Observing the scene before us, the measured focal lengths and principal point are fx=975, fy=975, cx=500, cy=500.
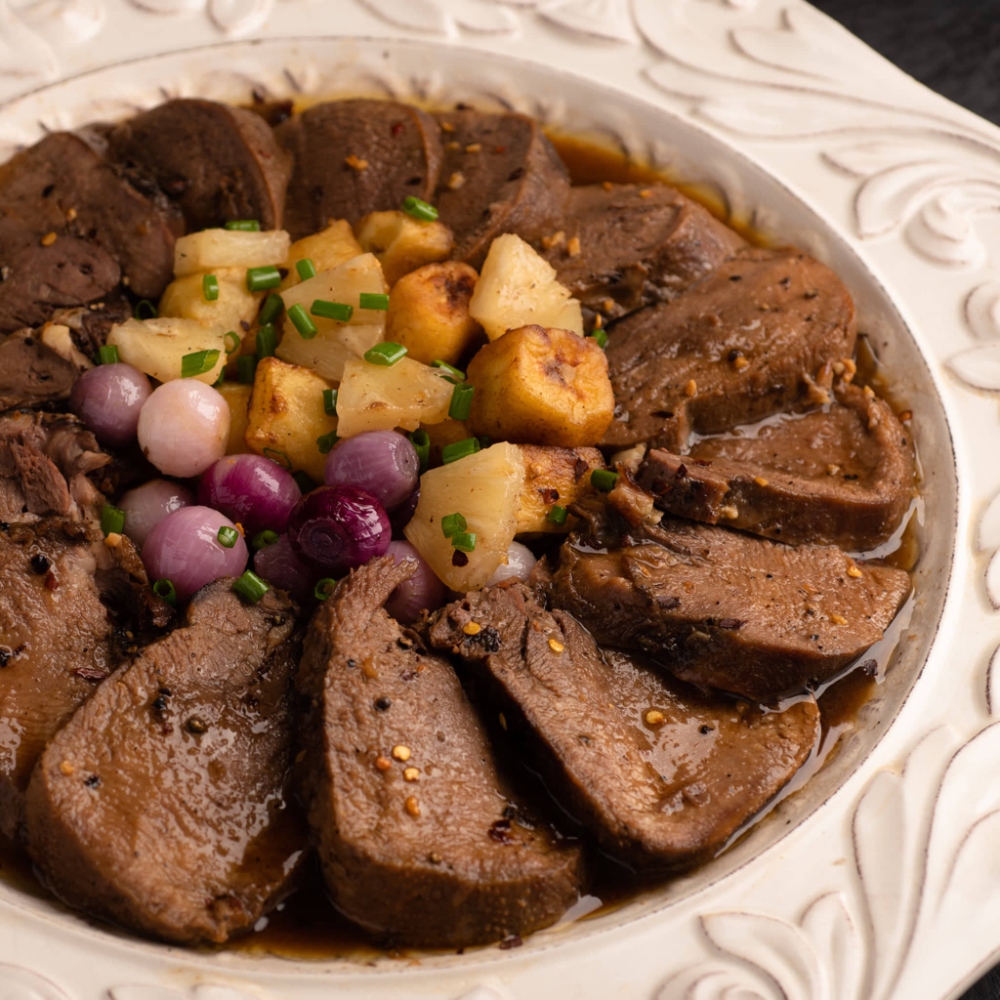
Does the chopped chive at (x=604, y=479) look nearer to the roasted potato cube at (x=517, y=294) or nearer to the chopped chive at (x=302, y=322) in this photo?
the roasted potato cube at (x=517, y=294)

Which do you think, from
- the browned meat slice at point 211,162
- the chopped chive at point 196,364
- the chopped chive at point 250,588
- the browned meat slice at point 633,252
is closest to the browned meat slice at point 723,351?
the browned meat slice at point 633,252

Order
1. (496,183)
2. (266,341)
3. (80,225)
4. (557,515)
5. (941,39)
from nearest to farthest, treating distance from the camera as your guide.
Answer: (557,515)
(266,341)
(80,225)
(496,183)
(941,39)

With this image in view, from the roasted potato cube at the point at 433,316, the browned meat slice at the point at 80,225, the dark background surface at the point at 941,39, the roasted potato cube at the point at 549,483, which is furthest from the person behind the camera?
the dark background surface at the point at 941,39

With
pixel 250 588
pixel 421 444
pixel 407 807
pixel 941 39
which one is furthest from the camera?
pixel 941 39

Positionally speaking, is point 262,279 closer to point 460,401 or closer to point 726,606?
point 460,401

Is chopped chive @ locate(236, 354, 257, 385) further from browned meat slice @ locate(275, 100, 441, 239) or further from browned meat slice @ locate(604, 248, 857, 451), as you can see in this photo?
browned meat slice @ locate(604, 248, 857, 451)

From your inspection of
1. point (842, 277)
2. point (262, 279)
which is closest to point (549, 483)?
point (262, 279)
